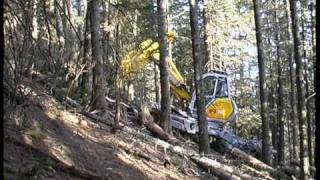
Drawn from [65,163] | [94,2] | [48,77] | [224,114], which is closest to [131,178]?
[65,163]

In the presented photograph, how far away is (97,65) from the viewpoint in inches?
531

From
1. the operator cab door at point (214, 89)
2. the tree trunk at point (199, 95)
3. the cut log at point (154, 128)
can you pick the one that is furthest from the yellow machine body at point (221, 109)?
the tree trunk at point (199, 95)

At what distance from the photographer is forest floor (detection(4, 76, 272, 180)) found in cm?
807

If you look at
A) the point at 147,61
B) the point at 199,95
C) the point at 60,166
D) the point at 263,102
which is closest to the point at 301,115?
the point at 199,95

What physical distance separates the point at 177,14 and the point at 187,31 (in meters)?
1.89

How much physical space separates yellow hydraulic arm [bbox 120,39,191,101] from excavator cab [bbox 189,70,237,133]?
1137 millimetres

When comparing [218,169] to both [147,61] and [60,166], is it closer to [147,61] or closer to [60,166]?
[60,166]

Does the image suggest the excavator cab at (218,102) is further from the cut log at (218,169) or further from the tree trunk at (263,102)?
the cut log at (218,169)

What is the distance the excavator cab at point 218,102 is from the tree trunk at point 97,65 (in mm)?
8768

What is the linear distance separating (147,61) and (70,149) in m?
9.76

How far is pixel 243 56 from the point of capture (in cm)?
3753

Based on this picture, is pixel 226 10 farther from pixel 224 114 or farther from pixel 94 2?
pixel 94 2

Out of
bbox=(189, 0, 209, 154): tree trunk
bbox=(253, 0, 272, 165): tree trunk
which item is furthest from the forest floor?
bbox=(253, 0, 272, 165): tree trunk

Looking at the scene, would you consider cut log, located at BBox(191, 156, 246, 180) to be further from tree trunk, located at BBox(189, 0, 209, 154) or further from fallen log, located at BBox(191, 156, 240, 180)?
tree trunk, located at BBox(189, 0, 209, 154)
